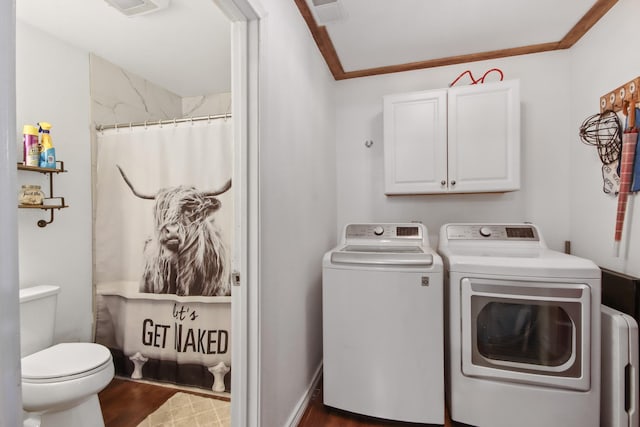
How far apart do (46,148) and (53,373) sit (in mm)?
1232

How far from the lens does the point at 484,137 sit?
2.01m

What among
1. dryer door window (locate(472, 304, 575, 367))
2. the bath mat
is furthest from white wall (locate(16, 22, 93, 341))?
dryer door window (locate(472, 304, 575, 367))

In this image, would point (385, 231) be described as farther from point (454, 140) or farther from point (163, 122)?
point (163, 122)

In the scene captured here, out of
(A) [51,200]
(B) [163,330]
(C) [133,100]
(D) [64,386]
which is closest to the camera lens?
(D) [64,386]

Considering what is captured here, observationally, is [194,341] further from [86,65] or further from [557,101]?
[557,101]

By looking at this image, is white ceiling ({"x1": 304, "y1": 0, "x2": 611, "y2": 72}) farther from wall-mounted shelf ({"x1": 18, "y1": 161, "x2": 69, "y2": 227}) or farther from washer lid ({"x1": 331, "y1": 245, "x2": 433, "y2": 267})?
wall-mounted shelf ({"x1": 18, "y1": 161, "x2": 69, "y2": 227})

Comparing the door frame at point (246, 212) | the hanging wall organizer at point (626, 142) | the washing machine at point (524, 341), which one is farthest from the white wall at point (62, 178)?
the hanging wall organizer at point (626, 142)

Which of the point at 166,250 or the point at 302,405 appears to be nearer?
the point at 302,405

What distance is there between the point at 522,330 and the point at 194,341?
198cm

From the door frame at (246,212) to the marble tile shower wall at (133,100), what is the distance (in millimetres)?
1583

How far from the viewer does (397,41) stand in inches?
81.0

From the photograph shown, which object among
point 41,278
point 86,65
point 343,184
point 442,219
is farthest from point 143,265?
point 442,219

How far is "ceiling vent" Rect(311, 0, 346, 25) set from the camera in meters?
1.59

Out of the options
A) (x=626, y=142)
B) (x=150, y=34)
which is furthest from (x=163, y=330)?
(x=626, y=142)
